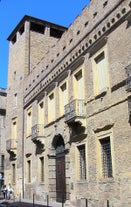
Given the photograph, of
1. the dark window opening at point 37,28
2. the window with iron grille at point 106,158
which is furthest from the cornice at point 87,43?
the dark window opening at point 37,28

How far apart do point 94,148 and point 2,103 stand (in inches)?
1166

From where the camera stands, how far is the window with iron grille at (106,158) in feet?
51.1

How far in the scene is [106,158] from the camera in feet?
52.2

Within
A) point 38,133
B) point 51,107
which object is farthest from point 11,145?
point 51,107

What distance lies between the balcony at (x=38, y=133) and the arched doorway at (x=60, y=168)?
1.73m

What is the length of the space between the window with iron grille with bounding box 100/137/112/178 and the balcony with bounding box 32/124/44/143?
8053 millimetres

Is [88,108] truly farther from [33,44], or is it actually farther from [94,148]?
[33,44]

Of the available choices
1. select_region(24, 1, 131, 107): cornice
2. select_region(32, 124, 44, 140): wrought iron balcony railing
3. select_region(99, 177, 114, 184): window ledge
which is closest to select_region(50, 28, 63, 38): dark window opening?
select_region(24, 1, 131, 107): cornice

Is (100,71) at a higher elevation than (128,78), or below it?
higher

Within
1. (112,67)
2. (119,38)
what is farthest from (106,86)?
(119,38)

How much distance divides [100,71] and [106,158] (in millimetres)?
4548

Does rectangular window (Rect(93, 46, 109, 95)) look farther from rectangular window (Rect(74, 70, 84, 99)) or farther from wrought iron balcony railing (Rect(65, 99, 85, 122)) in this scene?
rectangular window (Rect(74, 70, 84, 99))

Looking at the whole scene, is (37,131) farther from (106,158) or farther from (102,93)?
(106,158)

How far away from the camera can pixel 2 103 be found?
44375 mm
